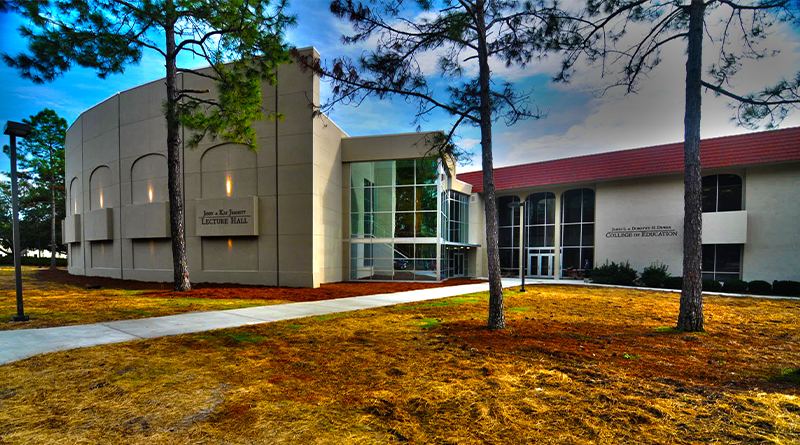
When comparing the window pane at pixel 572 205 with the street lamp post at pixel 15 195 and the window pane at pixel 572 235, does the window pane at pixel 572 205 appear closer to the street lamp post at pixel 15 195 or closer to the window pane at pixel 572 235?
the window pane at pixel 572 235

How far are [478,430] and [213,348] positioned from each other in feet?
16.9

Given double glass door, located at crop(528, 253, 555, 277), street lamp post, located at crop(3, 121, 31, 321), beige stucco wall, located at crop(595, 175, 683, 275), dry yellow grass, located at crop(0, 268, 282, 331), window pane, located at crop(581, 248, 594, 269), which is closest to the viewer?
street lamp post, located at crop(3, 121, 31, 321)

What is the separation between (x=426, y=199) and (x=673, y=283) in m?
15.6

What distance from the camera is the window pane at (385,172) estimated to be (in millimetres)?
22391

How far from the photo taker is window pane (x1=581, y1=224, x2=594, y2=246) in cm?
2648

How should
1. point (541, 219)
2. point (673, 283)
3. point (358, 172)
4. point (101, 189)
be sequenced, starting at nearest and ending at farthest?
1. point (673, 283)
2. point (358, 172)
3. point (101, 189)
4. point (541, 219)

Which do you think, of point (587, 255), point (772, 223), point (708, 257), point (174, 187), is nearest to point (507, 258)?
point (587, 255)

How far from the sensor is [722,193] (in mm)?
21578

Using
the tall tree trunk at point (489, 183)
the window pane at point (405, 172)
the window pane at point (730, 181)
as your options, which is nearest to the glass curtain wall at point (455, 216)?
the window pane at point (405, 172)

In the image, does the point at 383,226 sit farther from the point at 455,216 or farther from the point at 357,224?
the point at 455,216

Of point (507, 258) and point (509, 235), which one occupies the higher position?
point (509, 235)

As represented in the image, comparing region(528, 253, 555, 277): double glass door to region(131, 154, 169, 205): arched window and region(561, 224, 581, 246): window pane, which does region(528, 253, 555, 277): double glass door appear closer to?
region(561, 224, 581, 246): window pane

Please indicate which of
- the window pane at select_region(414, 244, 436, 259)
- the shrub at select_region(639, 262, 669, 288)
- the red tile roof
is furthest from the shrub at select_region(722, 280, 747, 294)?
the window pane at select_region(414, 244, 436, 259)

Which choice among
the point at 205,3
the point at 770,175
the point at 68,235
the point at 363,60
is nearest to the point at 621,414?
the point at 363,60
